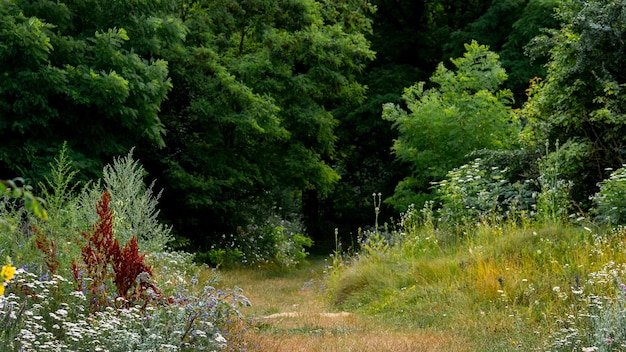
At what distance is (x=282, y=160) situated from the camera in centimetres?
1923

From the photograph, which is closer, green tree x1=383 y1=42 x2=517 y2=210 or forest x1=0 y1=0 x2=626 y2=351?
forest x1=0 y1=0 x2=626 y2=351

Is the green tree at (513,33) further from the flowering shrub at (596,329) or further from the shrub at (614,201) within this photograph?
the flowering shrub at (596,329)

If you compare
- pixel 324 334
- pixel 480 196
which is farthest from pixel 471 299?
pixel 480 196

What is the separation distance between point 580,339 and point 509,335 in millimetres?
1039

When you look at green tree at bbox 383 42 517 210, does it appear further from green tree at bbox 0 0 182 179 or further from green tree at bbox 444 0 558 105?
green tree at bbox 0 0 182 179

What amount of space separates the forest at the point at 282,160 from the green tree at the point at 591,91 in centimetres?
4

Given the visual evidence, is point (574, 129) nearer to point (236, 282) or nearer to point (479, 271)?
point (479, 271)

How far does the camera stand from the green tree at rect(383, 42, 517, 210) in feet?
52.4

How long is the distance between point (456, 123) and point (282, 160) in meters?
5.20

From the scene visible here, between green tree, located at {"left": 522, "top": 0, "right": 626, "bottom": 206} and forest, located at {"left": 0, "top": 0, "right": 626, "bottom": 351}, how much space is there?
4 centimetres

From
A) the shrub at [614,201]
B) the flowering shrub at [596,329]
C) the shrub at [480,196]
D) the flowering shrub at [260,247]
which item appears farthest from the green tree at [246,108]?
the flowering shrub at [596,329]

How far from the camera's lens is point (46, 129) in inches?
522

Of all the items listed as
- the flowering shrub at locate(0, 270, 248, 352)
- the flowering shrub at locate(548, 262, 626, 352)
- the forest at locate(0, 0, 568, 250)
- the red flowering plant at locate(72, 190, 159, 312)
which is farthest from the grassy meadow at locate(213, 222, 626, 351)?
the forest at locate(0, 0, 568, 250)

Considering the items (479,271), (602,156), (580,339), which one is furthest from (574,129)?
(580,339)
